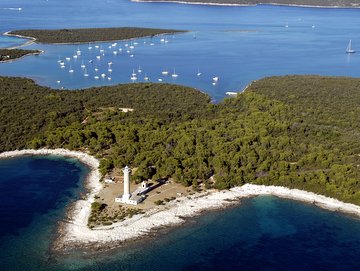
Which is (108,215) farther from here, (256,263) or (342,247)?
(342,247)

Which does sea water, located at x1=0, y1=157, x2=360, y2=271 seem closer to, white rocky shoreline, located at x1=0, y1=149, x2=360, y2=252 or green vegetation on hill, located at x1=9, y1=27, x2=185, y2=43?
white rocky shoreline, located at x1=0, y1=149, x2=360, y2=252

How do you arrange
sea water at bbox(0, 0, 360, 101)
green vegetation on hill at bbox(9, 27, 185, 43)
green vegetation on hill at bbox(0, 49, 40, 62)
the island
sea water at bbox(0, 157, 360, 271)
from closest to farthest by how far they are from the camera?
sea water at bbox(0, 157, 360, 271), the island, sea water at bbox(0, 0, 360, 101), green vegetation on hill at bbox(0, 49, 40, 62), green vegetation on hill at bbox(9, 27, 185, 43)

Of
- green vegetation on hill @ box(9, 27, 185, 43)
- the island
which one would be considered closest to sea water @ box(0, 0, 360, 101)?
green vegetation on hill @ box(9, 27, 185, 43)

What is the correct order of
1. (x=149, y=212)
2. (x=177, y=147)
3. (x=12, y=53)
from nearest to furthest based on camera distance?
(x=149, y=212) < (x=177, y=147) < (x=12, y=53)

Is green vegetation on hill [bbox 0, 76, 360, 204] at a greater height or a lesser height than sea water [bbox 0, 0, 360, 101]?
lesser

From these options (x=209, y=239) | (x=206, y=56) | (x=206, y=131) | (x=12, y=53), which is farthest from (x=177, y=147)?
(x=12, y=53)

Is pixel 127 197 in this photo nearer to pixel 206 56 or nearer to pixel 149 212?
pixel 149 212
